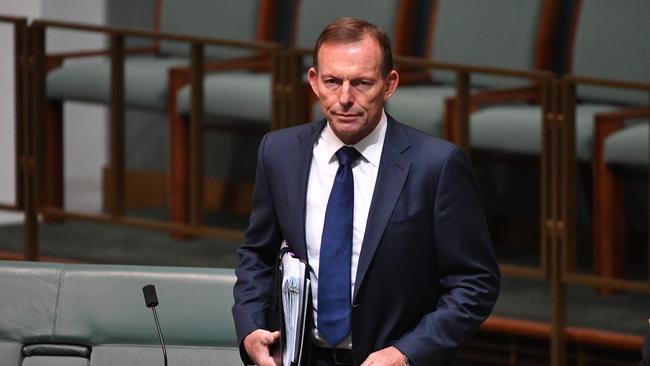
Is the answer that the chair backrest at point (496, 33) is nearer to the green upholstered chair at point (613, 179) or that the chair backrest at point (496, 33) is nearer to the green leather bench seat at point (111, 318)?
the green upholstered chair at point (613, 179)

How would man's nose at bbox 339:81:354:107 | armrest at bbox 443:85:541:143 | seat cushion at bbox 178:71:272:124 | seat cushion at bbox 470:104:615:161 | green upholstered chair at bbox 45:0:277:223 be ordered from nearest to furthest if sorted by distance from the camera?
man's nose at bbox 339:81:354:107 → seat cushion at bbox 470:104:615:161 → armrest at bbox 443:85:541:143 → seat cushion at bbox 178:71:272:124 → green upholstered chair at bbox 45:0:277:223

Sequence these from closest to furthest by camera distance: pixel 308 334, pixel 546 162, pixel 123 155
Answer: pixel 308 334
pixel 546 162
pixel 123 155

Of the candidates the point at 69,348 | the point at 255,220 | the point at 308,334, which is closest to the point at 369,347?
the point at 308,334

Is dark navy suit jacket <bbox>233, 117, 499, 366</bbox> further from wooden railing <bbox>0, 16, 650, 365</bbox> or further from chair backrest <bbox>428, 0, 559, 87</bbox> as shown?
chair backrest <bbox>428, 0, 559, 87</bbox>

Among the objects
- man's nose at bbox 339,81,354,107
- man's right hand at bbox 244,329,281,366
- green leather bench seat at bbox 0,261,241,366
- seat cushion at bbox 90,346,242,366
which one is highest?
man's nose at bbox 339,81,354,107

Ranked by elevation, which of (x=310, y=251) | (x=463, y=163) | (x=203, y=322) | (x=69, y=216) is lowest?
(x=69, y=216)

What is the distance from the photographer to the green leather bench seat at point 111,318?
108 inches

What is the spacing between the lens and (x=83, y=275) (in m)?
2.79

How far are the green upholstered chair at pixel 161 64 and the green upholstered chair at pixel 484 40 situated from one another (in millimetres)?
616

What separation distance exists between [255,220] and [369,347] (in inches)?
11.5

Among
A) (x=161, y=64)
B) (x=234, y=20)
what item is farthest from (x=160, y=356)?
(x=234, y=20)

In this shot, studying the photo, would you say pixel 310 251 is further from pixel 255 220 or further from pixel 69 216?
pixel 69 216

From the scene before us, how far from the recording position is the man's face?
2283 mm

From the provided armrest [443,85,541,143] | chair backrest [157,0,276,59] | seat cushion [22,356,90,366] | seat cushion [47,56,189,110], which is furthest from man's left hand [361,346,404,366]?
chair backrest [157,0,276,59]
